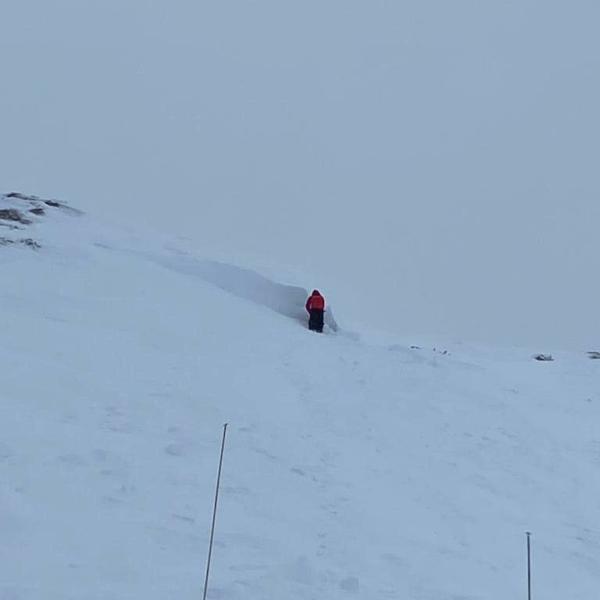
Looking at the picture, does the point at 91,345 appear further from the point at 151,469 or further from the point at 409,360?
the point at 409,360

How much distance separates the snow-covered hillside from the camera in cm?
741

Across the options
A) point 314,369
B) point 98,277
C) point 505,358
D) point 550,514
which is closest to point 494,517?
point 550,514

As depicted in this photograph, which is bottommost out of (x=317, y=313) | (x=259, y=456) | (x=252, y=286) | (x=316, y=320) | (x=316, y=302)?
(x=259, y=456)

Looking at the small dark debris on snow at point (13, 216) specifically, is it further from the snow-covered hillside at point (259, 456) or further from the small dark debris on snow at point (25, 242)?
the snow-covered hillside at point (259, 456)

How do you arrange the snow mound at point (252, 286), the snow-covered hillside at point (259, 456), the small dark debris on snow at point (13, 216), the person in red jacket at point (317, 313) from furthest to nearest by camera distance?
the small dark debris on snow at point (13, 216) < the snow mound at point (252, 286) < the person in red jacket at point (317, 313) < the snow-covered hillside at point (259, 456)

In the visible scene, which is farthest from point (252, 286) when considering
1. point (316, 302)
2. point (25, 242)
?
point (25, 242)

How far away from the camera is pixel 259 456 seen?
10406mm

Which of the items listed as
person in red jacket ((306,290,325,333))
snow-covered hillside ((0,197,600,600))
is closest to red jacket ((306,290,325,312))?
person in red jacket ((306,290,325,333))

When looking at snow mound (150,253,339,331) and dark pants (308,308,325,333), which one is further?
snow mound (150,253,339,331)

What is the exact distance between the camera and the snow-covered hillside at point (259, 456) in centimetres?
741

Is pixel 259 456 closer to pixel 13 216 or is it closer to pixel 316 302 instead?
pixel 316 302

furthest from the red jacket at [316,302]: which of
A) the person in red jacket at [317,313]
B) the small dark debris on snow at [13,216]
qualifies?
the small dark debris on snow at [13,216]

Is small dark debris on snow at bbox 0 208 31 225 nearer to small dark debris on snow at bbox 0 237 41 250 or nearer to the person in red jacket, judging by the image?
small dark debris on snow at bbox 0 237 41 250

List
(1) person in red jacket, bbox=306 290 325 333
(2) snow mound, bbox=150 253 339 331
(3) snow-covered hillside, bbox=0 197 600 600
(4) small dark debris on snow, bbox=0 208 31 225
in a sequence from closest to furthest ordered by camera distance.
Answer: (3) snow-covered hillside, bbox=0 197 600 600, (1) person in red jacket, bbox=306 290 325 333, (2) snow mound, bbox=150 253 339 331, (4) small dark debris on snow, bbox=0 208 31 225
